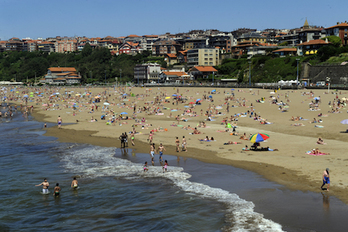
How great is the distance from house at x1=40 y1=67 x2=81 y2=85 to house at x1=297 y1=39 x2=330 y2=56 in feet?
240

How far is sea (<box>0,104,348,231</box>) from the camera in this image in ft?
35.3

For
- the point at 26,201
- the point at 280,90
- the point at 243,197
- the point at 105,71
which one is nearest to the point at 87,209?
the point at 26,201

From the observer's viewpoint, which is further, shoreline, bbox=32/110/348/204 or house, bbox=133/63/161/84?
house, bbox=133/63/161/84

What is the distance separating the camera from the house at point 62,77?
117869 mm

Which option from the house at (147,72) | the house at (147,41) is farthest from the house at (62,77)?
the house at (147,41)

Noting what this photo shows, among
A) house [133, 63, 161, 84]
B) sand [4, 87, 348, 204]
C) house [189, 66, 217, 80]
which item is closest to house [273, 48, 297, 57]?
house [189, 66, 217, 80]

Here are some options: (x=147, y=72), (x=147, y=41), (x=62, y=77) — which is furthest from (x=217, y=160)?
(x=147, y=41)

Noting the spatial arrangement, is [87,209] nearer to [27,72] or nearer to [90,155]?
[90,155]

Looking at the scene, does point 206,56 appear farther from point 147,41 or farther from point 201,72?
point 147,41

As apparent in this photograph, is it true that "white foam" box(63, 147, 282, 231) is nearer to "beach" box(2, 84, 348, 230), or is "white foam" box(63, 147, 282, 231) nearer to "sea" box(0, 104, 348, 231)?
"sea" box(0, 104, 348, 231)

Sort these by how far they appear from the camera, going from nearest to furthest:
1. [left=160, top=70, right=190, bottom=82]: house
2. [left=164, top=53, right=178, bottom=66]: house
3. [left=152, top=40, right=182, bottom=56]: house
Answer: [left=160, top=70, right=190, bottom=82]: house
[left=164, top=53, right=178, bottom=66]: house
[left=152, top=40, right=182, bottom=56]: house

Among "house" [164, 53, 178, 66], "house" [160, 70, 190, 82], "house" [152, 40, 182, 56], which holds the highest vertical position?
"house" [152, 40, 182, 56]

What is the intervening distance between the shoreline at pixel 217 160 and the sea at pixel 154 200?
487mm

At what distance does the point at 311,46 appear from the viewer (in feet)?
265
